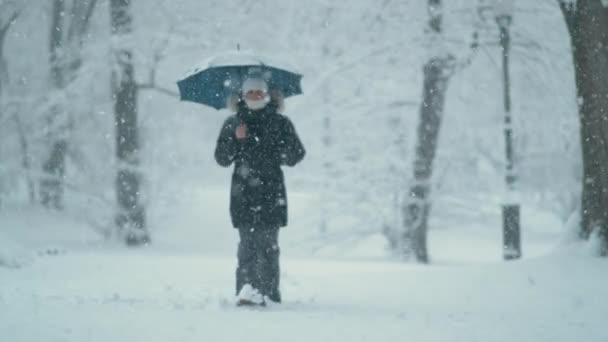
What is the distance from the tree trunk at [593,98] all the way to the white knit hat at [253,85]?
3497mm

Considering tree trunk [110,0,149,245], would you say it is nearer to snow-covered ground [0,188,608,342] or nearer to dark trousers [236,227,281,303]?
snow-covered ground [0,188,608,342]

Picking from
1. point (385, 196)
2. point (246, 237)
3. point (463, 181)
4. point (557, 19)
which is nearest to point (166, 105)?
point (385, 196)

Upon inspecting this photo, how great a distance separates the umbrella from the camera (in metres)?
6.02

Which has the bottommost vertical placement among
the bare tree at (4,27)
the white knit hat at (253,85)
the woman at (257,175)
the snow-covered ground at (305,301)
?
the snow-covered ground at (305,301)

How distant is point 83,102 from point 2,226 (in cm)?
351

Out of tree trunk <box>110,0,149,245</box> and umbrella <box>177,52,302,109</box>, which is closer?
umbrella <box>177,52,302,109</box>

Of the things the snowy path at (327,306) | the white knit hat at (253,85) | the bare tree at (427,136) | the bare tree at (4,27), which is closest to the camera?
the snowy path at (327,306)

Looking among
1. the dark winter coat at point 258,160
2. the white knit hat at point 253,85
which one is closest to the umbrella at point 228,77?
the white knit hat at point 253,85

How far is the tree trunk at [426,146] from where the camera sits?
1299 cm

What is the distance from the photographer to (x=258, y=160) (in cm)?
591

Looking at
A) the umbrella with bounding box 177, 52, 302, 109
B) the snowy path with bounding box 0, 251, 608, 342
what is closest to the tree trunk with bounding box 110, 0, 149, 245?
the snowy path with bounding box 0, 251, 608, 342

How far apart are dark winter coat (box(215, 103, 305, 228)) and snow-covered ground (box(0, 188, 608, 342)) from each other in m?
0.81

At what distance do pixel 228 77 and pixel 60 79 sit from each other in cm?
1122

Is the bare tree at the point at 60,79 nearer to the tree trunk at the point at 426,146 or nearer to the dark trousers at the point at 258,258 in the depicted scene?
the tree trunk at the point at 426,146
